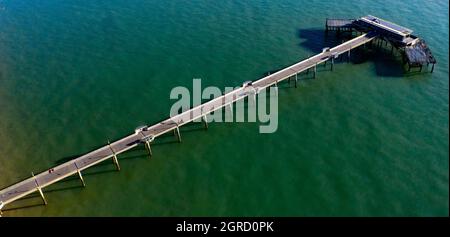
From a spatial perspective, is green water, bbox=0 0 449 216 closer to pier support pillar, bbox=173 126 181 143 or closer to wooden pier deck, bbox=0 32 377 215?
pier support pillar, bbox=173 126 181 143

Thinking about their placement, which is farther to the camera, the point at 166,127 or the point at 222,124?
the point at 222,124

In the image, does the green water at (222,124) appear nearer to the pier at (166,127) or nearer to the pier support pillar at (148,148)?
the pier support pillar at (148,148)

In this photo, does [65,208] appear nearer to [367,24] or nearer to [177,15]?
[177,15]

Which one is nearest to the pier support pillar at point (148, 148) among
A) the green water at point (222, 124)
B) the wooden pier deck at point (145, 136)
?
the wooden pier deck at point (145, 136)

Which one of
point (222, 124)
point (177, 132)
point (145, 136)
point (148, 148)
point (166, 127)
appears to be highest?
point (222, 124)

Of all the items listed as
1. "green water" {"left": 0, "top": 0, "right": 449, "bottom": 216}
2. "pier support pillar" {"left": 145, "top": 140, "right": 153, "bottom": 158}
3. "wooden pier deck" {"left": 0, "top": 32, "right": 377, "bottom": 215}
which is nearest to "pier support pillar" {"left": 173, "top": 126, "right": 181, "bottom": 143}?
"wooden pier deck" {"left": 0, "top": 32, "right": 377, "bottom": 215}

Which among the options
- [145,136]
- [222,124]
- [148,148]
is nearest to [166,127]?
[145,136]

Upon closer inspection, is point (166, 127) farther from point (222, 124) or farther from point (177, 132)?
point (222, 124)
